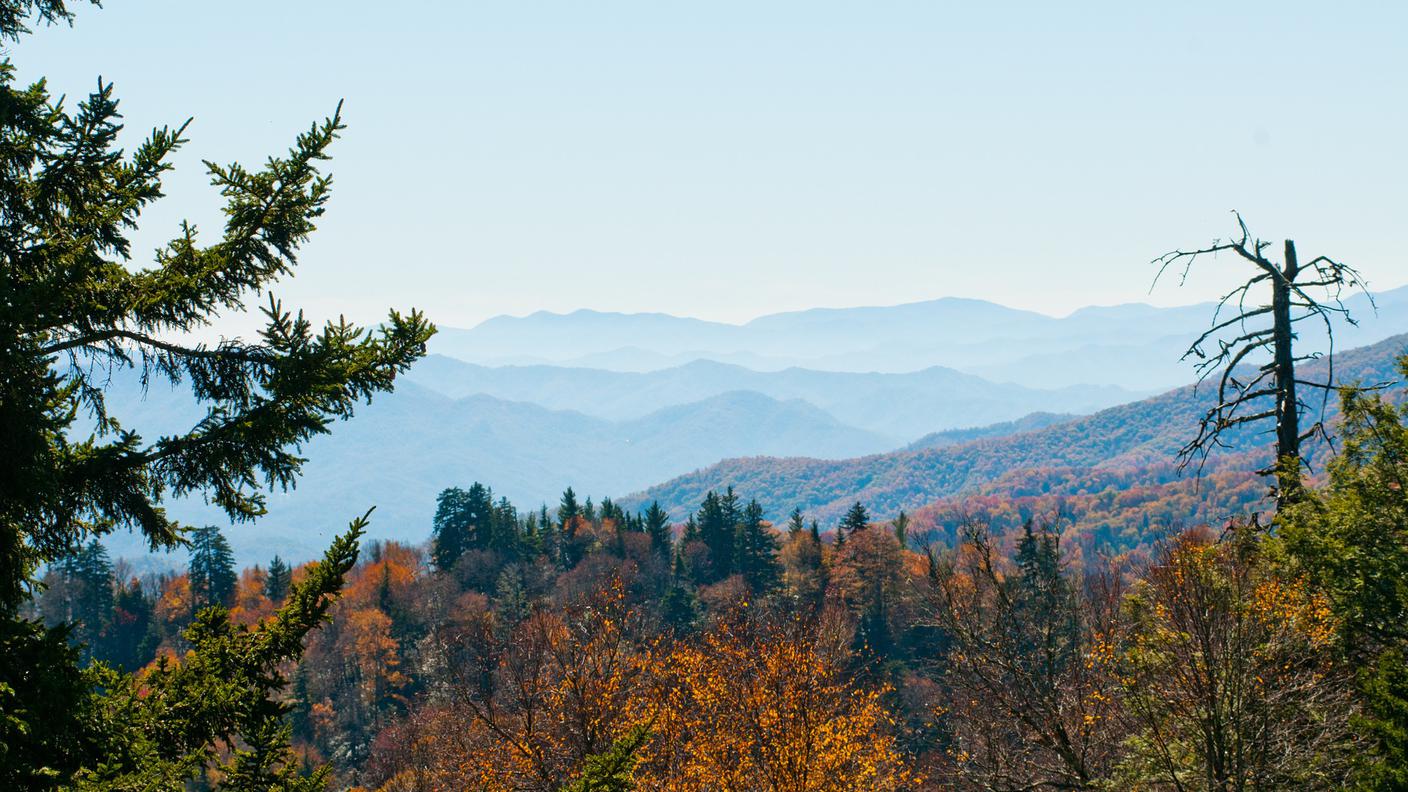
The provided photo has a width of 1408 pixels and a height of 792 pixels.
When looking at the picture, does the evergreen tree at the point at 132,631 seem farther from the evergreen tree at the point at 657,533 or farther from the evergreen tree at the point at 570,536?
the evergreen tree at the point at 657,533

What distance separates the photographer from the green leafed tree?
640cm

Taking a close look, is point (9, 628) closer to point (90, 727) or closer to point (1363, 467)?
point (90, 727)

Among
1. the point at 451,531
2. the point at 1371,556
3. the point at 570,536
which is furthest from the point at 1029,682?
the point at 570,536

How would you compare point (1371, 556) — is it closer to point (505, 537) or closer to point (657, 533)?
point (505, 537)

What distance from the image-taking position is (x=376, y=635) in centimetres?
9081

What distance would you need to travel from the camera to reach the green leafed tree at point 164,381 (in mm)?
6398

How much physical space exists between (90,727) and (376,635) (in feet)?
304

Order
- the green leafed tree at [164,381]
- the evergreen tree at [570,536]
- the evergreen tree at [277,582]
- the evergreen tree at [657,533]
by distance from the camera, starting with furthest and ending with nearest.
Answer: the evergreen tree at [657,533] → the evergreen tree at [570,536] → the evergreen tree at [277,582] → the green leafed tree at [164,381]

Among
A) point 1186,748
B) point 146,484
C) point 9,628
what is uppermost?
point 146,484

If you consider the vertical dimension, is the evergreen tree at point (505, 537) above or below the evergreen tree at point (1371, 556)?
below

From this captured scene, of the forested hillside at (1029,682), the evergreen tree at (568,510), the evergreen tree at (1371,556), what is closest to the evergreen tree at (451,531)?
the evergreen tree at (568,510)

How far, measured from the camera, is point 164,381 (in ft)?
22.2

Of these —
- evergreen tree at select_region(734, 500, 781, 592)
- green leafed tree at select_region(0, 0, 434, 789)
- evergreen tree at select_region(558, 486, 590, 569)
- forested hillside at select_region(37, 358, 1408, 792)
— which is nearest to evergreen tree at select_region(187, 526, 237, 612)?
evergreen tree at select_region(558, 486, 590, 569)

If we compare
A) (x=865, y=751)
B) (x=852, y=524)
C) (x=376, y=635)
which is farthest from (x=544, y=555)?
(x=865, y=751)
